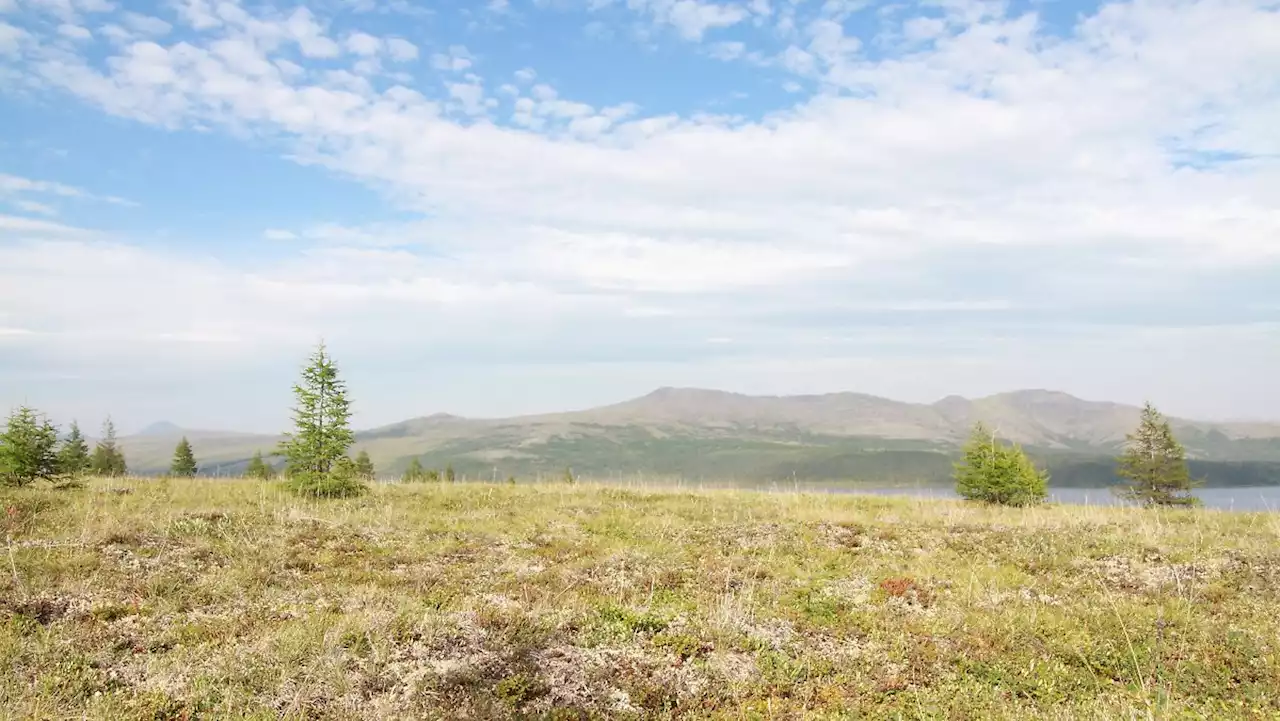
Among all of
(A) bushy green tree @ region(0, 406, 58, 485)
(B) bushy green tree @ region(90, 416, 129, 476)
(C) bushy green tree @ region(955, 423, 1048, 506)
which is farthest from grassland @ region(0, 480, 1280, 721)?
(B) bushy green tree @ region(90, 416, 129, 476)

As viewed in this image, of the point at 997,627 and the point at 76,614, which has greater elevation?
the point at 76,614

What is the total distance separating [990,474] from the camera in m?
30.0

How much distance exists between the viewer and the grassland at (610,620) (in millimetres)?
7188

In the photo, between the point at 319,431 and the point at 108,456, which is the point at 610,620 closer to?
the point at 319,431

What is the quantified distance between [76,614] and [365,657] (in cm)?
468

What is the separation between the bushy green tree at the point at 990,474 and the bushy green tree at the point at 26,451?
121 ft

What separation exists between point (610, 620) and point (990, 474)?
2647 cm

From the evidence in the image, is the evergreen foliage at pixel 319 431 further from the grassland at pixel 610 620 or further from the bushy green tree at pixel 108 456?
the bushy green tree at pixel 108 456

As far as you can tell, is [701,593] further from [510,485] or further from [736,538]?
[510,485]

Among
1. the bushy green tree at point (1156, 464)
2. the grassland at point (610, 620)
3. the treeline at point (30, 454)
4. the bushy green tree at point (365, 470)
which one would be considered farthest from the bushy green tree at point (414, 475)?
the bushy green tree at point (1156, 464)

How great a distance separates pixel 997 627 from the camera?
9648mm

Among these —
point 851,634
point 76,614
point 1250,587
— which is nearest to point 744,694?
point 851,634

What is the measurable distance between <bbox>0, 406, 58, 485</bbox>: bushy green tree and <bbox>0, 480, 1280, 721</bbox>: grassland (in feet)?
20.3

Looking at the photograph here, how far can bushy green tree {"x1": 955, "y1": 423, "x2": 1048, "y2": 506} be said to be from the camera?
1166 inches
